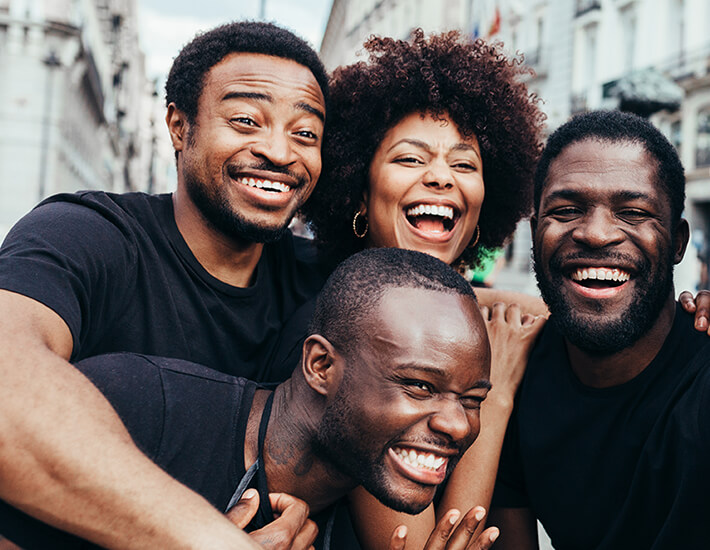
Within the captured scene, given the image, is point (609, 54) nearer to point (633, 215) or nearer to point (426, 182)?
point (426, 182)

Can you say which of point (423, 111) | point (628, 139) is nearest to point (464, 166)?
point (423, 111)

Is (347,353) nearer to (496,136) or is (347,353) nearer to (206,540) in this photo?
(206,540)

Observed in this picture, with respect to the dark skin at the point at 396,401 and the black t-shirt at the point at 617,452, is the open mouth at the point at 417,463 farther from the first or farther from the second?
the black t-shirt at the point at 617,452

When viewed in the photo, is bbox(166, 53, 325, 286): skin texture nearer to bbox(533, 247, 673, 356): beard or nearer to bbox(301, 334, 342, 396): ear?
bbox(301, 334, 342, 396): ear

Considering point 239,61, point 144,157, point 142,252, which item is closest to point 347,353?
point 142,252

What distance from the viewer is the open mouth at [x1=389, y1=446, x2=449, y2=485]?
2453 millimetres

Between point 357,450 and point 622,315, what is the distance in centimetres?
122

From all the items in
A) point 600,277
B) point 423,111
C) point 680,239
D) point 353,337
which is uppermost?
point 423,111

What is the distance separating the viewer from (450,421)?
8.00 feet

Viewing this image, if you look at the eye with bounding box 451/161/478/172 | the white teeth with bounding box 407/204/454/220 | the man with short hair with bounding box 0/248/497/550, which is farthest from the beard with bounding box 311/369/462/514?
the eye with bounding box 451/161/478/172

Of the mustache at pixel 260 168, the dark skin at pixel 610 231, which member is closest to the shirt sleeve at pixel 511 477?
the dark skin at pixel 610 231

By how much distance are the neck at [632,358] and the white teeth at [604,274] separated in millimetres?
209

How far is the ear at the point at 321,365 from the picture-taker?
257 centimetres

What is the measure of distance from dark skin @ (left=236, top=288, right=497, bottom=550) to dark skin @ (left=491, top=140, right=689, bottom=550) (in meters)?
0.65
